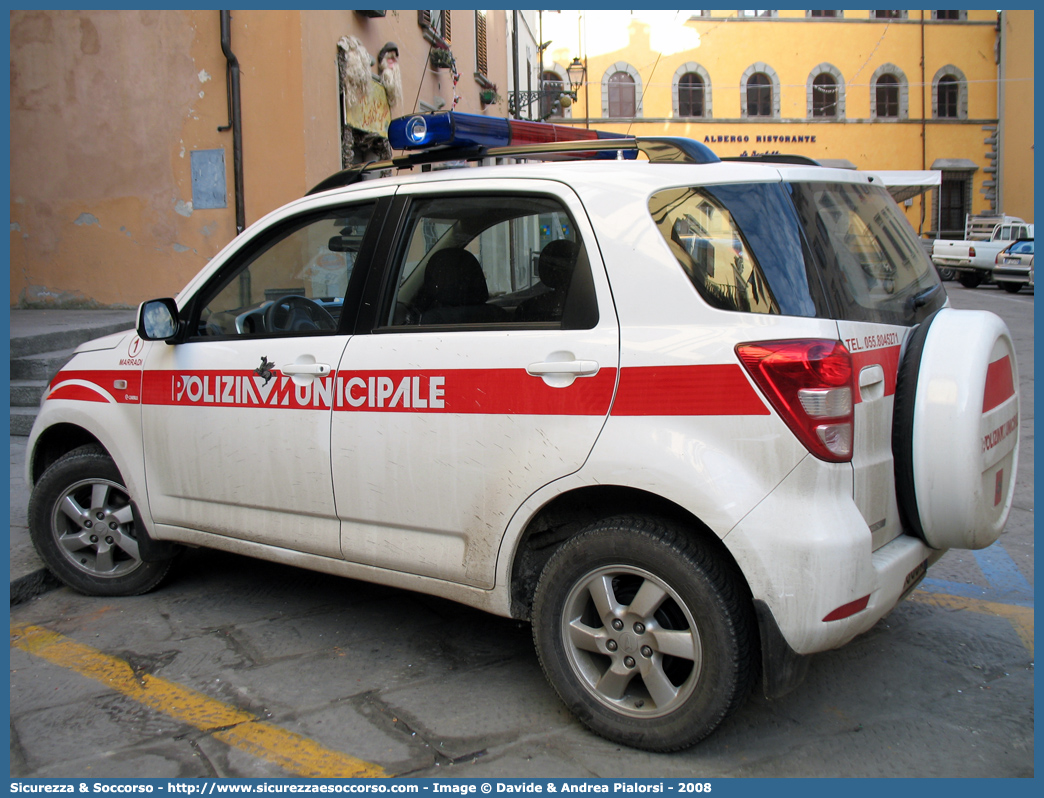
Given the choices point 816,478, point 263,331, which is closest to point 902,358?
point 816,478

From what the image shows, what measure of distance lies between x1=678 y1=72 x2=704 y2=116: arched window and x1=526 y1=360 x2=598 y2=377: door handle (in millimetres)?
39956

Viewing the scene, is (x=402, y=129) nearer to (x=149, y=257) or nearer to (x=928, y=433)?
(x=928, y=433)

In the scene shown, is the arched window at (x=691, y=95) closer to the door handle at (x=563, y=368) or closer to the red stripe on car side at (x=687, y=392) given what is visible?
the door handle at (x=563, y=368)

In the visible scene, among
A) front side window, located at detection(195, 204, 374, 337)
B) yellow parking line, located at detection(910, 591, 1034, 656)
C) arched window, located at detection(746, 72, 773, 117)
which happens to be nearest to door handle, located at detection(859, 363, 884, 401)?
yellow parking line, located at detection(910, 591, 1034, 656)

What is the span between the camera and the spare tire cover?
99.7 inches

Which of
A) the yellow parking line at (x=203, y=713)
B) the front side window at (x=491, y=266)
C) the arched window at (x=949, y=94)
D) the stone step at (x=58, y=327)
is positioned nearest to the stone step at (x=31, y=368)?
the stone step at (x=58, y=327)

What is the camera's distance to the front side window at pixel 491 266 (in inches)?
110

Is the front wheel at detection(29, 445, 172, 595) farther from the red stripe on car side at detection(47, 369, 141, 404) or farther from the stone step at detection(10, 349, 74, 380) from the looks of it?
the stone step at detection(10, 349, 74, 380)

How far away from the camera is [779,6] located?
38531 mm

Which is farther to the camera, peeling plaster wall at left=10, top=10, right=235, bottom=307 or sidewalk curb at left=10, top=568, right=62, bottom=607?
peeling plaster wall at left=10, top=10, right=235, bottom=307

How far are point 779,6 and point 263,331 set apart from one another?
4070cm

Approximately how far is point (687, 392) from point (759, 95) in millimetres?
41282

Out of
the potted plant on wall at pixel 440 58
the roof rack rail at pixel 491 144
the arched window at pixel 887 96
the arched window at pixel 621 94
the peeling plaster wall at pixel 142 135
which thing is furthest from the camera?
the arched window at pixel 887 96

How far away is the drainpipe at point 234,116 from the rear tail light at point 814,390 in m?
8.90
